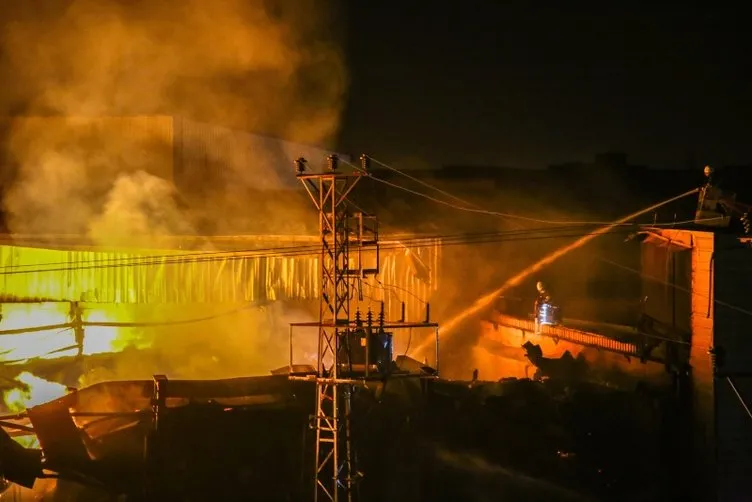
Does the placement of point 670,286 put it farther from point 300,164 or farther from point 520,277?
point 300,164

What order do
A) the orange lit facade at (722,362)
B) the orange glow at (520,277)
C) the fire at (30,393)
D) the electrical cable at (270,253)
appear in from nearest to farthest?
the orange lit facade at (722,362) < the fire at (30,393) < the electrical cable at (270,253) < the orange glow at (520,277)

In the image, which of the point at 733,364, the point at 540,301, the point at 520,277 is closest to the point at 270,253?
the point at 540,301

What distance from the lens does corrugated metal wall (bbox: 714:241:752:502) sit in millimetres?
12938

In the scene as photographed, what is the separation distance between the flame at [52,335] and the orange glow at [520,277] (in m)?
8.15

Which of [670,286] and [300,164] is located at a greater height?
[300,164]

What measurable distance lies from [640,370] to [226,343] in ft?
34.1

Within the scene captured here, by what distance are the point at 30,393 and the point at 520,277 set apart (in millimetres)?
13696

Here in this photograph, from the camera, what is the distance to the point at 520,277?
20844 millimetres

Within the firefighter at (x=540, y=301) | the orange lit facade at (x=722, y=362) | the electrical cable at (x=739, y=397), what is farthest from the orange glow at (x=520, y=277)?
the electrical cable at (x=739, y=397)

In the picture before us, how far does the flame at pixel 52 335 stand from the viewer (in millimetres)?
16781

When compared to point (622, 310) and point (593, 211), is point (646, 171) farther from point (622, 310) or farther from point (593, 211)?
point (622, 310)

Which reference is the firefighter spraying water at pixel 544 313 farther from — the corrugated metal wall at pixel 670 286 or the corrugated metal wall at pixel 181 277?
the corrugated metal wall at pixel 181 277

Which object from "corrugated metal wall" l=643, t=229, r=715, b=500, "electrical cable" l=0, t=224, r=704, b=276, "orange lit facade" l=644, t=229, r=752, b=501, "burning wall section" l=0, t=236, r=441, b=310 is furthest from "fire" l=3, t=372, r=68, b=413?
"orange lit facade" l=644, t=229, r=752, b=501

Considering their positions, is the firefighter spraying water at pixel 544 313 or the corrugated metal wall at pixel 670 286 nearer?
the corrugated metal wall at pixel 670 286
